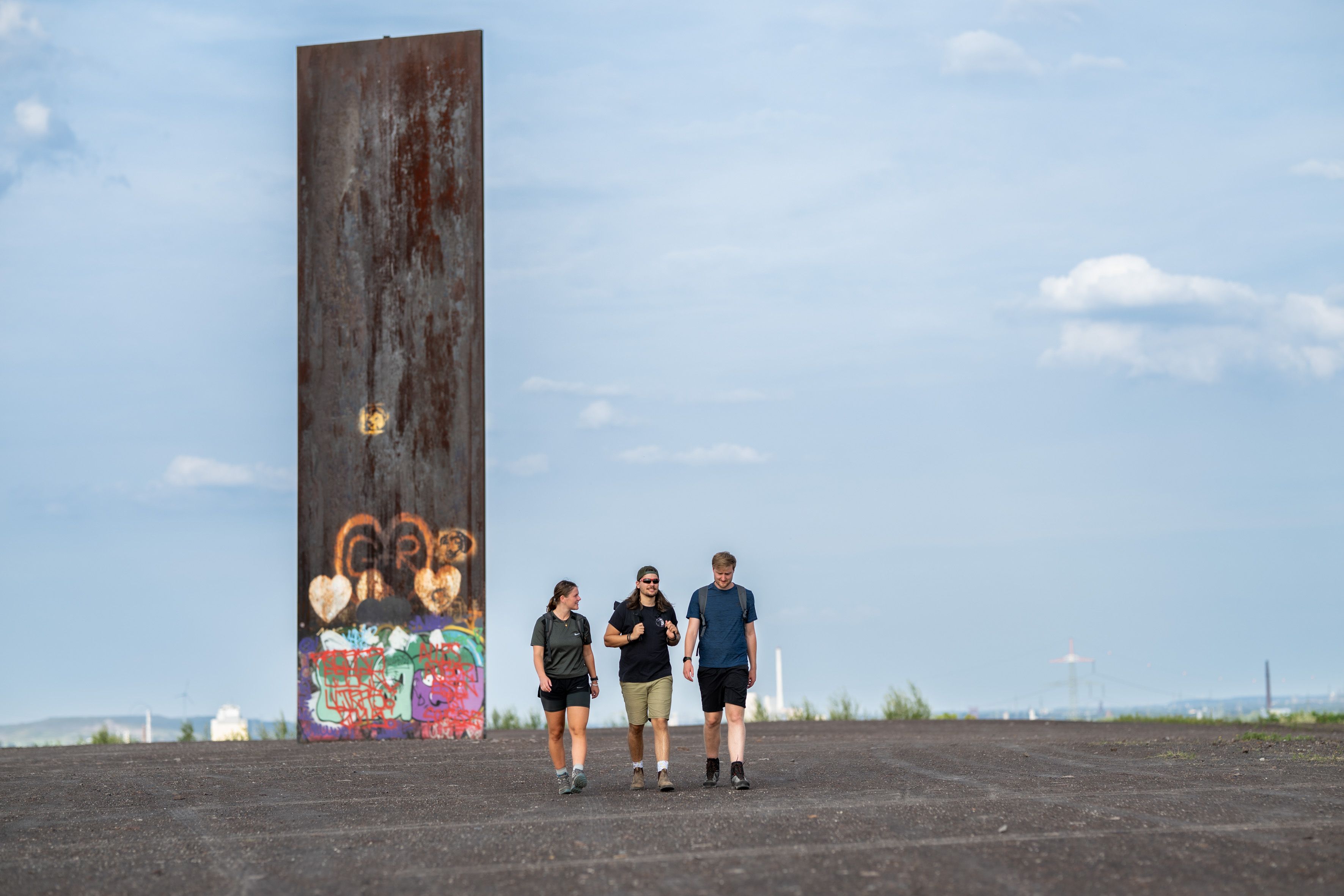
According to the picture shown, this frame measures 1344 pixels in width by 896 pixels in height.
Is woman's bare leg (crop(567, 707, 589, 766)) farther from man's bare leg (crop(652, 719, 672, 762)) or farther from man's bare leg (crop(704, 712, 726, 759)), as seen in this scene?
man's bare leg (crop(704, 712, 726, 759))

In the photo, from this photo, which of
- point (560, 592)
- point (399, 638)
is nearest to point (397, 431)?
point (399, 638)

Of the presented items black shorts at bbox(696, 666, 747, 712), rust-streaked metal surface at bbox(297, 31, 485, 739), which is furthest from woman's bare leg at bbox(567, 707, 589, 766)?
rust-streaked metal surface at bbox(297, 31, 485, 739)

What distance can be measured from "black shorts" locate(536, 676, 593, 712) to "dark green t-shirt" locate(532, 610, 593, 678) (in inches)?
2.0

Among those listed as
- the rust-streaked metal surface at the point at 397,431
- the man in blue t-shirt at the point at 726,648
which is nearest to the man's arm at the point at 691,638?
the man in blue t-shirt at the point at 726,648

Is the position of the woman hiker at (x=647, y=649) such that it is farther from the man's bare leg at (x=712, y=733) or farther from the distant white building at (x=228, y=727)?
the distant white building at (x=228, y=727)

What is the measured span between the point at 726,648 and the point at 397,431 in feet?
35.7

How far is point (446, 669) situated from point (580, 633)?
32.5 feet

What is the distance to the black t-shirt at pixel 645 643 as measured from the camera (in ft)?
40.1

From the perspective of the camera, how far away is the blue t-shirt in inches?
483

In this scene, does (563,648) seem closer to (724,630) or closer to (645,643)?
(645,643)

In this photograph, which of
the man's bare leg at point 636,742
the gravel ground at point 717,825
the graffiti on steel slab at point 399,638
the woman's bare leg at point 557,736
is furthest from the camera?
the graffiti on steel slab at point 399,638

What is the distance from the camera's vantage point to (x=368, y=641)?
21656 millimetres

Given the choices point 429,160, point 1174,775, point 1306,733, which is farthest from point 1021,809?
point 429,160

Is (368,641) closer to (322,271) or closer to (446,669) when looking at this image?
(446,669)
